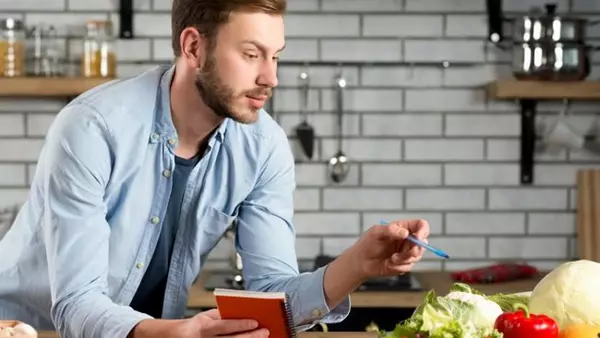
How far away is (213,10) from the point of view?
7.53 ft

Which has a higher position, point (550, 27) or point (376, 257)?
point (550, 27)

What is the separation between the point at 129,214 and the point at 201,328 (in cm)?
49

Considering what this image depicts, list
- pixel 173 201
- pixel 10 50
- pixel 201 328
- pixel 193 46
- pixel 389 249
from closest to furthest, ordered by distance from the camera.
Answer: pixel 201 328, pixel 389 249, pixel 193 46, pixel 173 201, pixel 10 50

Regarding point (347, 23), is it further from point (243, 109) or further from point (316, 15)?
point (243, 109)

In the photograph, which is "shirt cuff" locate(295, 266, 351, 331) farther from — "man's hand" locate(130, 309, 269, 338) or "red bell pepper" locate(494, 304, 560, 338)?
"red bell pepper" locate(494, 304, 560, 338)

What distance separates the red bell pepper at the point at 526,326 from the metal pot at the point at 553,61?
231 cm

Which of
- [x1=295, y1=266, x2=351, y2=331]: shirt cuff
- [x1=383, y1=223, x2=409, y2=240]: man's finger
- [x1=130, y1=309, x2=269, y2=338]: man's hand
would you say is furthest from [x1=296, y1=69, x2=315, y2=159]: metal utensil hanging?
[x1=130, y1=309, x2=269, y2=338]: man's hand

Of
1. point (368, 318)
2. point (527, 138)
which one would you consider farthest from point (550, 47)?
point (368, 318)

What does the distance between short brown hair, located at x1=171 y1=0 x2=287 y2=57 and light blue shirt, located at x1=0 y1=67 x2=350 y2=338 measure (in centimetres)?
16

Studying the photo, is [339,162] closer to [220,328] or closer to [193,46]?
[193,46]

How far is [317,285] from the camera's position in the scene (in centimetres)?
240

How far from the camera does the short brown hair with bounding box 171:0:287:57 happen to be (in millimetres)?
2277

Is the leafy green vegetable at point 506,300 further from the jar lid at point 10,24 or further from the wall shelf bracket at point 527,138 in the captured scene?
the jar lid at point 10,24

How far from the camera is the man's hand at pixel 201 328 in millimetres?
1879
